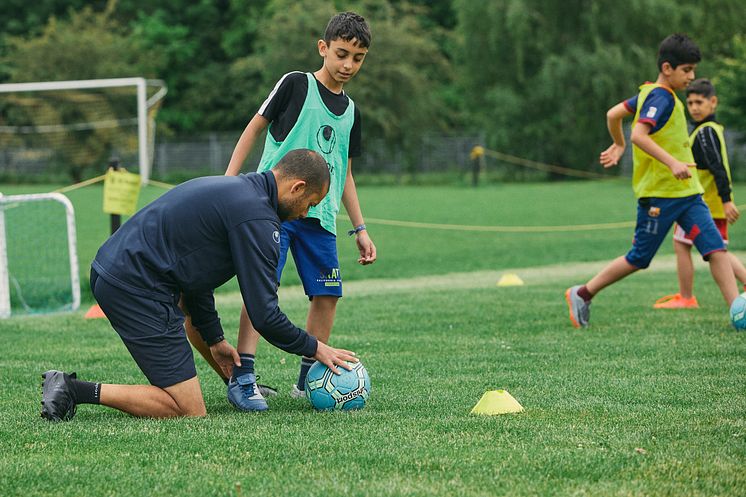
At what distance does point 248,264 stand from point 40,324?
4911 millimetres

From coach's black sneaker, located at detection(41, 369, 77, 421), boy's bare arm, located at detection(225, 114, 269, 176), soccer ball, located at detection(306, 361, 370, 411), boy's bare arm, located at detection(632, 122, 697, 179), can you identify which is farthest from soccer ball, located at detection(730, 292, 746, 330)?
coach's black sneaker, located at detection(41, 369, 77, 421)

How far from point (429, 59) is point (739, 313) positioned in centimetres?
A: 4384

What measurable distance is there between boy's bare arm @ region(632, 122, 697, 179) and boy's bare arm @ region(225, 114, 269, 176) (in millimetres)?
3274

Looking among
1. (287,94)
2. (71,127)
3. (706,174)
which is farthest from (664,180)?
(71,127)

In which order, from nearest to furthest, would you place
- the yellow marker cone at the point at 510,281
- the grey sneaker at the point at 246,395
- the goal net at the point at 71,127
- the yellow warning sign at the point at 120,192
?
1. the grey sneaker at the point at 246,395
2. the yellow warning sign at the point at 120,192
3. the yellow marker cone at the point at 510,281
4. the goal net at the point at 71,127

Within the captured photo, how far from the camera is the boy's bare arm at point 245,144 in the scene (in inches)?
227

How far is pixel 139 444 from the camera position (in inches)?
179

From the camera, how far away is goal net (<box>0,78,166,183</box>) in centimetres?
2978

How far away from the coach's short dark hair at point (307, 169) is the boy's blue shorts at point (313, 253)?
34.8 inches

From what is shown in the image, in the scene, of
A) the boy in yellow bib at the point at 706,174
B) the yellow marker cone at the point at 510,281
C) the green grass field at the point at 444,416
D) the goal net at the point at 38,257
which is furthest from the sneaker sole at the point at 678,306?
the goal net at the point at 38,257

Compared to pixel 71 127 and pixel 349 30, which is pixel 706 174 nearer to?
pixel 349 30

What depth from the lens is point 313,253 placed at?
585cm

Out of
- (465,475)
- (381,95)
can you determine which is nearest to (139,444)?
(465,475)

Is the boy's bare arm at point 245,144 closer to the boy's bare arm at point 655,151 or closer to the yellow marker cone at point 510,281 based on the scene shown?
the boy's bare arm at point 655,151
